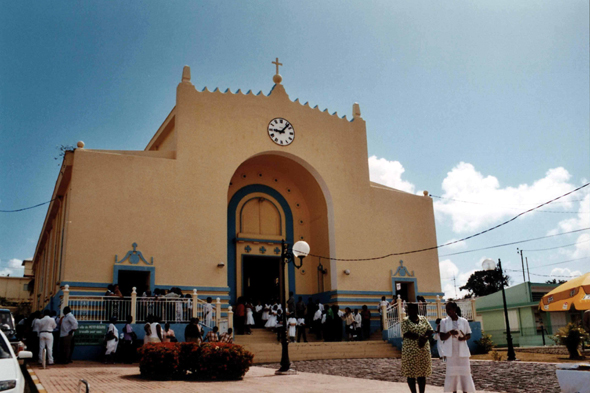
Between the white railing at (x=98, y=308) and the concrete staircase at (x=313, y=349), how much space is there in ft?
12.6

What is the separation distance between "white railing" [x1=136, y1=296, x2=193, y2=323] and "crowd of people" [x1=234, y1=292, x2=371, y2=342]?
8.79 feet

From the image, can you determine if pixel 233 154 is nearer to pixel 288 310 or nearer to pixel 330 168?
pixel 330 168

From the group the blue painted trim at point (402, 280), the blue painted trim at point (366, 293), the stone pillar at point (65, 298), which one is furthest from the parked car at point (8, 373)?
the blue painted trim at point (402, 280)

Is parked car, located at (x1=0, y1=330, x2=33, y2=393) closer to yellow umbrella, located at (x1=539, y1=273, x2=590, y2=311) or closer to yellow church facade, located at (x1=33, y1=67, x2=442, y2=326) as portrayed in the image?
yellow church facade, located at (x1=33, y1=67, x2=442, y2=326)

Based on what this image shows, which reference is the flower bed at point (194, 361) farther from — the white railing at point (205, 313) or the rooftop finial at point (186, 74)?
the rooftop finial at point (186, 74)

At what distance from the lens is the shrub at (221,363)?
38.7 feet

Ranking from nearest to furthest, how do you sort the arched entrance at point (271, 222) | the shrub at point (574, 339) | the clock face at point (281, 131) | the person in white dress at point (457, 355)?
the person in white dress at point (457, 355), the shrub at point (574, 339), the clock face at point (281, 131), the arched entrance at point (271, 222)

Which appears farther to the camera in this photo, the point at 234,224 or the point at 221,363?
the point at 234,224

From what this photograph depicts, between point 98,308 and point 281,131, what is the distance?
1011 centimetres

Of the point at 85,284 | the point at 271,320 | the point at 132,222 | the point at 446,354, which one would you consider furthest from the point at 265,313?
the point at 446,354

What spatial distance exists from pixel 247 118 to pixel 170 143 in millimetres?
3405

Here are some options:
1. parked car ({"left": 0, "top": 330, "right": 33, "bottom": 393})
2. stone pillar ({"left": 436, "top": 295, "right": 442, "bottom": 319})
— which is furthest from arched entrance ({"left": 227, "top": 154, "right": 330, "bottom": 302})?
parked car ({"left": 0, "top": 330, "right": 33, "bottom": 393})

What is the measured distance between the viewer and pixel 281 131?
2286 cm

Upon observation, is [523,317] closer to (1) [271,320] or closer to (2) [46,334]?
(1) [271,320]
